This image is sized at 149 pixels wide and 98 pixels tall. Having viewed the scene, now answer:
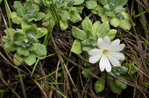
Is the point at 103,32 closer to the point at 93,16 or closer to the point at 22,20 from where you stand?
the point at 93,16

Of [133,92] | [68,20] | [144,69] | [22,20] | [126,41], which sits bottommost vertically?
[133,92]

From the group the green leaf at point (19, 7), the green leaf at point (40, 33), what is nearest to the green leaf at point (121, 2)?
the green leaf at point (40, 33)

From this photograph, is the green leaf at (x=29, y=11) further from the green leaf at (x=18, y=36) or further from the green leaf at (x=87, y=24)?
the green leaf at (x=87, y=24)

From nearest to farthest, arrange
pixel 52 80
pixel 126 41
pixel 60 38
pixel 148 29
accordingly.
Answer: pixel 52 80, pixel 60 38, pixel 126 41, pixel 148 29

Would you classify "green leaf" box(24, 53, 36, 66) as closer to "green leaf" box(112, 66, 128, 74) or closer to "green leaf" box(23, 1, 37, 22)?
"green leaf" box(23, 1, 37, 22)

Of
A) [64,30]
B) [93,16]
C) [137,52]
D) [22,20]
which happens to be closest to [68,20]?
[64,30]

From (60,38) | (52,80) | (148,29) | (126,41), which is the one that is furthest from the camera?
(148,29)

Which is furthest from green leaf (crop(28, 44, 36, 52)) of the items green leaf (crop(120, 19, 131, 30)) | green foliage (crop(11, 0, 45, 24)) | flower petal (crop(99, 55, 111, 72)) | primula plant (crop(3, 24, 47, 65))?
green leaf (crop(120, 19, 131, 30))
